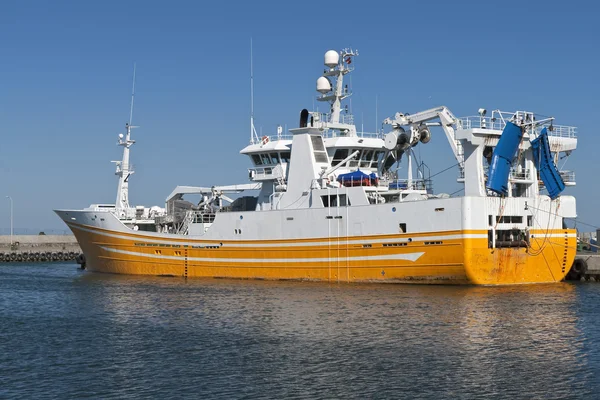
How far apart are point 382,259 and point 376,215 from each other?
5.47 feet

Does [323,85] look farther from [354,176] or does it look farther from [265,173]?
[354,176]

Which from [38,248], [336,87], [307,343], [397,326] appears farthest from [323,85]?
[38,248]

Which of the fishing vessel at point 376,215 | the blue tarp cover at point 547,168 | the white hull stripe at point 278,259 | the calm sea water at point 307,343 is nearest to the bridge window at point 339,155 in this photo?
the fishing vessel at point 376,215

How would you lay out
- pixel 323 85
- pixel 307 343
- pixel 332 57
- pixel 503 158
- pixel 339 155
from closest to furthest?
pixel 307 343, pixel 503 158, pixel 339 155, pixel 332 57, pixel 323 85

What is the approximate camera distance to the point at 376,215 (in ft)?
92.5

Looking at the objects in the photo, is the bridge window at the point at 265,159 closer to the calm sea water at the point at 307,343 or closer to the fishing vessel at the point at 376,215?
the fishing vessel at the point at 376,215

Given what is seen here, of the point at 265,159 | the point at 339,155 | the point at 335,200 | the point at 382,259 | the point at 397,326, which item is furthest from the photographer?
the point at 265,159

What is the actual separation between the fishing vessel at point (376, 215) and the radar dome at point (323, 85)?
5cm

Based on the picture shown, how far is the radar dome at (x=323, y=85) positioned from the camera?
34.7 meters

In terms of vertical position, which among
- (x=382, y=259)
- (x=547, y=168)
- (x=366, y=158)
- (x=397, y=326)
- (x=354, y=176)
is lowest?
(x=397, y=326)

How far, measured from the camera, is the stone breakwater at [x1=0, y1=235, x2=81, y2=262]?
54344 mm

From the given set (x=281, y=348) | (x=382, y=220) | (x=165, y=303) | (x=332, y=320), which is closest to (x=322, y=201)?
(x=382, y=220)

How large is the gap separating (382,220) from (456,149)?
12.9 feet

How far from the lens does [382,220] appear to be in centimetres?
2806
